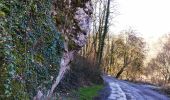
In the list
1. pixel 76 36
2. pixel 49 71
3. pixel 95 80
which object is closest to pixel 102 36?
pixel 95 80

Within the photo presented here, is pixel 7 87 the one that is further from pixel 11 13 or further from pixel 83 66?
pixel 83 66

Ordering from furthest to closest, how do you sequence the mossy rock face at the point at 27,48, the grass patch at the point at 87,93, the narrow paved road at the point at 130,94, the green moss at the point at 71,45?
1. the narrow paved road at the point at 130,94
2. the grass patch at the point at 87,93
3. the green moss at the point at 71,45
4. the mossy rock face at the point at 27,48

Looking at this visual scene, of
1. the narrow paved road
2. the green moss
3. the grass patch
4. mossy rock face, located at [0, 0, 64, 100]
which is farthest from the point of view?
the narrow paved road

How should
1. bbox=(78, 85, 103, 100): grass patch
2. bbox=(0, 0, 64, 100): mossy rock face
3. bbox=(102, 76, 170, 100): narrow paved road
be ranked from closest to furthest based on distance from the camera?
bbox=(0, 0, 64, 100): mossy rock face → bbox=(78, 85, 103, 100): grass patch → bbox=(102, 76, 170, 100): narrow paved road

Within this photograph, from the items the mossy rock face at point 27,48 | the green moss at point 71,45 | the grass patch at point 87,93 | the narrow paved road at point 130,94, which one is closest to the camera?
the mossy rock face at point 27,48

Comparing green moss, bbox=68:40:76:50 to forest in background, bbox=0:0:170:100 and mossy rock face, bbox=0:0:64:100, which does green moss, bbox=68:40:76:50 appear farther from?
mossy rock face, bbox=0:0:64:100

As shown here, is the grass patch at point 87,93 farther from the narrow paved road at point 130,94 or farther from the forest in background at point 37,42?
the forest in background at point 37,42

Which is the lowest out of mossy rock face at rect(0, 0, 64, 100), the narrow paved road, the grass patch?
the narrow paved road

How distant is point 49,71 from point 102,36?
94.8ft

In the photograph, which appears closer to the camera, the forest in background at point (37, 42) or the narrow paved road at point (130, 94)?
the forest in background at point (37, 42)

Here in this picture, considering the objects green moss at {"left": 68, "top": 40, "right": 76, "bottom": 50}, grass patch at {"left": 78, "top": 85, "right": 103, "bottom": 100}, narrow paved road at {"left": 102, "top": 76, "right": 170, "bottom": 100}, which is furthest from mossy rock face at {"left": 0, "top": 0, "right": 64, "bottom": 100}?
narrow paved road at {"left": 102, "top": 76, "right": 170, "bottom": 100}

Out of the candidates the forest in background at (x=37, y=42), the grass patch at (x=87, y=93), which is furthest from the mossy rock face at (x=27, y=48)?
the grass patch at (x=87, y=93)

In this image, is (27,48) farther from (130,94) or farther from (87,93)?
(130,94)

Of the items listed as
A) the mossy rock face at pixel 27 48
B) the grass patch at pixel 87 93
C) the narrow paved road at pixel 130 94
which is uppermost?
the mossy rock face at pixel 27 48
